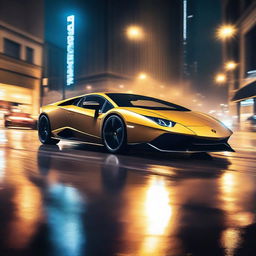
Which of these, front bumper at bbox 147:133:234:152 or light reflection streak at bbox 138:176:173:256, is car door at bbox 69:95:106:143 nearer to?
front bumper at bbox 147:133:234:152

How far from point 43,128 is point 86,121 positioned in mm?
2031

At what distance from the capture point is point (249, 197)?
3992 mm

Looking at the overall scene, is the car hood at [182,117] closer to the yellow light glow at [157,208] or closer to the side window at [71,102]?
the side window at [71,102]

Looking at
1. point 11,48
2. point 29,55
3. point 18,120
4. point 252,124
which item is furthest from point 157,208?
point 29,55

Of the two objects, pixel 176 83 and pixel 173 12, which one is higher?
pixel 173 12

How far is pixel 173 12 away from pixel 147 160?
5254 inches

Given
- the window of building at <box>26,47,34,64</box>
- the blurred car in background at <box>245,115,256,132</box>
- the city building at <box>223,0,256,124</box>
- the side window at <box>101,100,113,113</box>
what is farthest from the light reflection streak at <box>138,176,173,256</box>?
the window of building at <box>26,47,34,64</box>

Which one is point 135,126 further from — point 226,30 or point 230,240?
point 226,30

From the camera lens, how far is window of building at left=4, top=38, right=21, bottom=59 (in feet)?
123

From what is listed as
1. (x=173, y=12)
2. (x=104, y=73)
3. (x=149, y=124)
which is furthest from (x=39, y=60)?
(x=173, y=12)

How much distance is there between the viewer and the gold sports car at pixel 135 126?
666 cm

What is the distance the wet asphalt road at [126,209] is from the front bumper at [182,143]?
53cm

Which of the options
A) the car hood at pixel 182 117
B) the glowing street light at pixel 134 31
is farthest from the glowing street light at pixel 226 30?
the car hood at pixel 182 117

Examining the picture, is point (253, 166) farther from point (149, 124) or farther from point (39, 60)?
point (39, 60)
